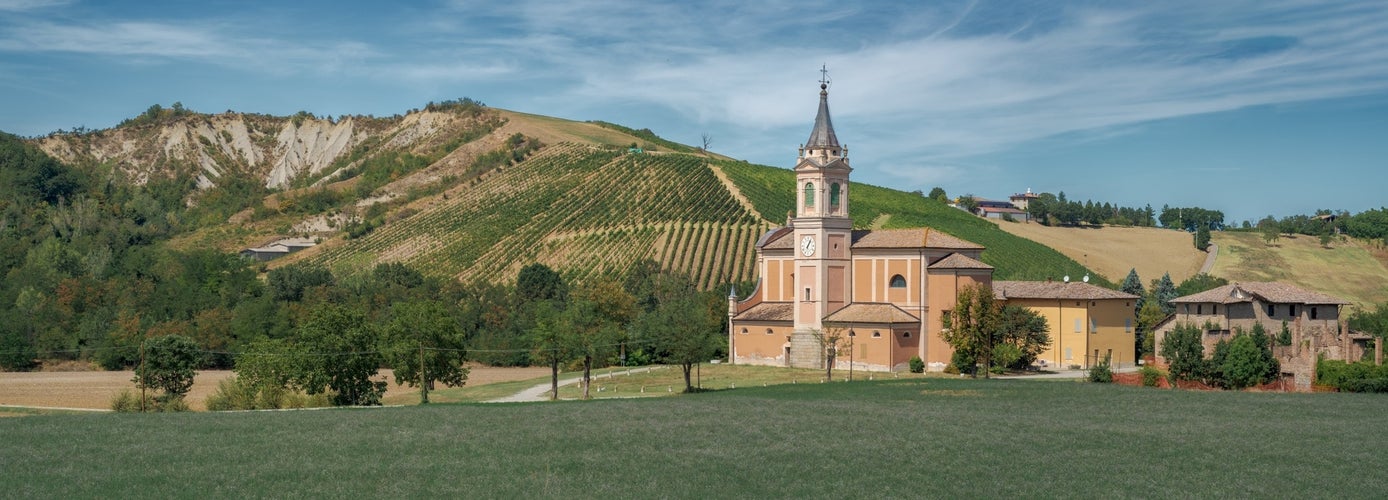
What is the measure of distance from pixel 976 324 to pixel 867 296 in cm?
982

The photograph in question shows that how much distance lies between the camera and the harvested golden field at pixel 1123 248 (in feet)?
428

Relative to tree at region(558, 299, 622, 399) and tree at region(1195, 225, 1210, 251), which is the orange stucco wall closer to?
tree at region(558, 299, 622, 399)

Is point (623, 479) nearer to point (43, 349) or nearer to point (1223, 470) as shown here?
point (1223, 470)

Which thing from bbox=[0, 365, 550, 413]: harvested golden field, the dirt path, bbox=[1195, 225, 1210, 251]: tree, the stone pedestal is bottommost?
bbox=[0, 365, 550, 413]: harvested golden field

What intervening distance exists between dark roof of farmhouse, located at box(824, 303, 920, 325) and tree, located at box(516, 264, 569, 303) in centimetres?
3291

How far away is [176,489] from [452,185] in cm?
13304

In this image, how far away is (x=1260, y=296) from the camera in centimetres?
6481

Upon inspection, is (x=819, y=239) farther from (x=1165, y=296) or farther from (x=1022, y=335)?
(x=1165, y=296)

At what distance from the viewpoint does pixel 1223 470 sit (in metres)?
31.5

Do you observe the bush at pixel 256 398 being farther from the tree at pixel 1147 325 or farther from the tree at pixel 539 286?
the tree at pixel 1147 325

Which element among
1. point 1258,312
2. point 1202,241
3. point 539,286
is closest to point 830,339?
point 1258,312

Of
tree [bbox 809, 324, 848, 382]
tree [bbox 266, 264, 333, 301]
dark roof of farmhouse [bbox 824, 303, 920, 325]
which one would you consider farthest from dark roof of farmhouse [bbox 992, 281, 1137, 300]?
tree [bbox 266, 264, 333, 301]

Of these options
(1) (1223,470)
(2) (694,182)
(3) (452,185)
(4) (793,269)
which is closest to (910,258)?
(4) (793,269)

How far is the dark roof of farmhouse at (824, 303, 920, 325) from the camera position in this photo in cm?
6700
